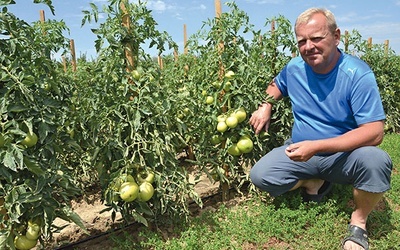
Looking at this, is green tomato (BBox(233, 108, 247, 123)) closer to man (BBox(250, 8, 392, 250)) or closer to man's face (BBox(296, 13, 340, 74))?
man (BBox(250, 8, 392, 250))

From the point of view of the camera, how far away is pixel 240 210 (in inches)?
121

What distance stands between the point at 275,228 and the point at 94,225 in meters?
1.51

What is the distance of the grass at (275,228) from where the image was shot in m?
2.55

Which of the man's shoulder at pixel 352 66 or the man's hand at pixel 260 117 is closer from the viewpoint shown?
the man's shoulder at pixel 352 66

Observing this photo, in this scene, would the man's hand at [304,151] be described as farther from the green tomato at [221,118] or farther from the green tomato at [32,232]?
the green tomato at [32,232]

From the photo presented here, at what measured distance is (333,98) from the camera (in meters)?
2.60

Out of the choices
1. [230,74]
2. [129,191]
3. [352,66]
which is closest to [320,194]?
[352,66]

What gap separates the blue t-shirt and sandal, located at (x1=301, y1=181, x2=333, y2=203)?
1.49ft

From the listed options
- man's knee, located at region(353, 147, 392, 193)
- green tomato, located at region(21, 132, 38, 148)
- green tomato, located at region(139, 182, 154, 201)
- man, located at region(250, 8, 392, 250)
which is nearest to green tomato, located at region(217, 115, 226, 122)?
man, located at region(250, 8, 392, 250)

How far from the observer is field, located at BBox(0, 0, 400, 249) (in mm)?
1987

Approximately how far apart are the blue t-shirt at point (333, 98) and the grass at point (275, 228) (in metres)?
0.57

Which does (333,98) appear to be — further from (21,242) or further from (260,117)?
(21,242)

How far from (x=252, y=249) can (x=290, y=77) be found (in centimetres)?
130

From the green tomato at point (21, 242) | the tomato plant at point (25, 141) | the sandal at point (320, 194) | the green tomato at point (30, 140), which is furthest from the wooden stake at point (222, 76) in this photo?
the green tomato at point (21, 242)
